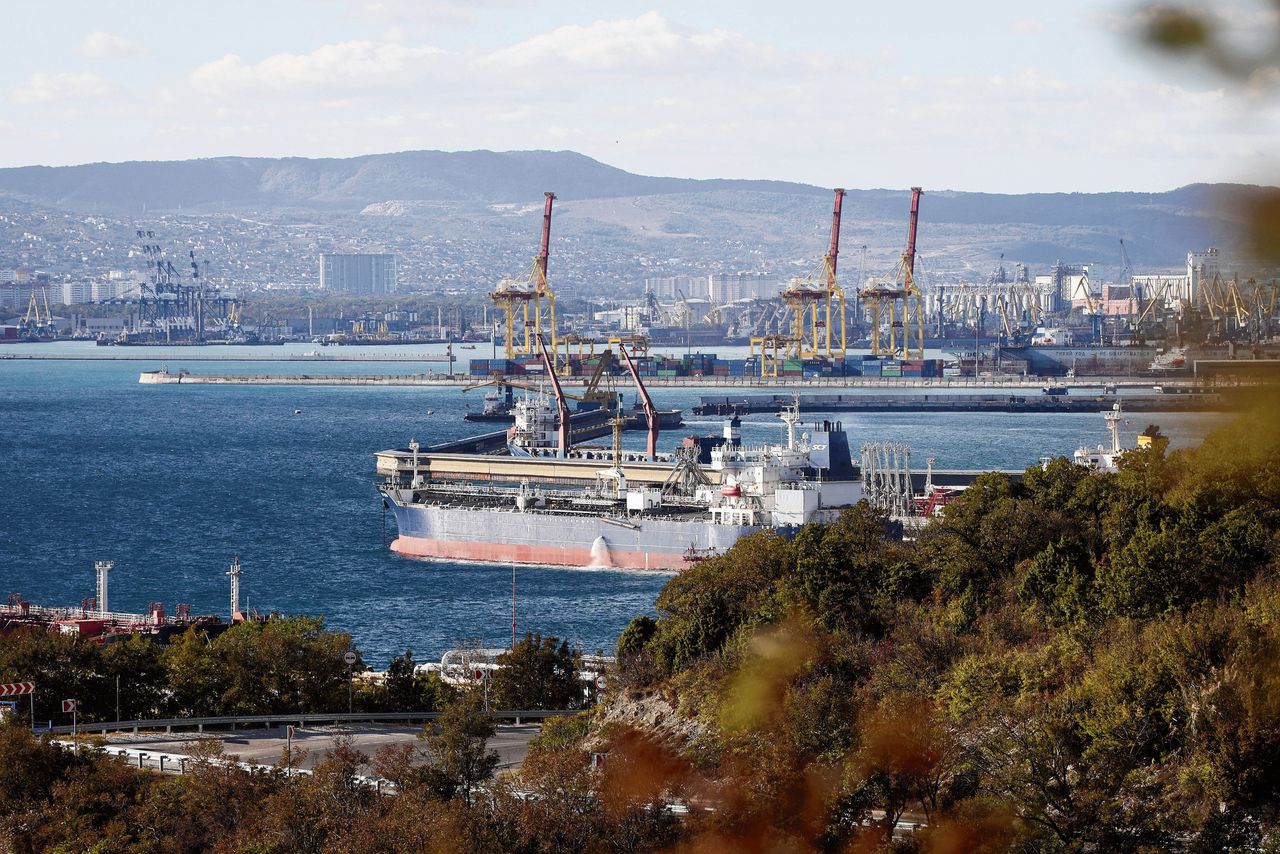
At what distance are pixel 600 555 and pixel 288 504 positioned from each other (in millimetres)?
9050

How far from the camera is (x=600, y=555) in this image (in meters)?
22.1

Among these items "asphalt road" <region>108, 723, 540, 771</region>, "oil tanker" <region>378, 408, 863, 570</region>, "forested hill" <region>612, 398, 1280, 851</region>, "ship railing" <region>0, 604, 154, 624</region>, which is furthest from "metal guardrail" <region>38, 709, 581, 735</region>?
"oil tanker" <region>378, 408, 863, 570</region>

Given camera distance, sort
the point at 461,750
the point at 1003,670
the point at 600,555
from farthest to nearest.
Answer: the point at 600,555
the point at 1003,670
the point at 461,750

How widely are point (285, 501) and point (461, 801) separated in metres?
23.2

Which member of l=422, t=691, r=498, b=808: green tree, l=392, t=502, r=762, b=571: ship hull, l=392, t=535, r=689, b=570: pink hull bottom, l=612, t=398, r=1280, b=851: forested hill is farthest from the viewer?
l=392, t=535, r=689, b=570: pink hull bottom

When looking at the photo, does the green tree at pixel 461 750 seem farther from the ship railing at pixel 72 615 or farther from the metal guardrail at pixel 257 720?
the ship railing at pixel 72 615

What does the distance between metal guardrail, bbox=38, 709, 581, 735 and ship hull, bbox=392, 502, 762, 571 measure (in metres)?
9.59

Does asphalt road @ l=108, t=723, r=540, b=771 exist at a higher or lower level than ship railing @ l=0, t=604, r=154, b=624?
higher

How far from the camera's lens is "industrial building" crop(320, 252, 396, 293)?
160 m

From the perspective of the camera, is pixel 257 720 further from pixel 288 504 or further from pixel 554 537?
pixel 288 504

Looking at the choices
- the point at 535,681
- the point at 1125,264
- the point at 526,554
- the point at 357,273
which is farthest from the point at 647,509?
the point at 357,273

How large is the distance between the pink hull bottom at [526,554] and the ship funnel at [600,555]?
0.5 inches

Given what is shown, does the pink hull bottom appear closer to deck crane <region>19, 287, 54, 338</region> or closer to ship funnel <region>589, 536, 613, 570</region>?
ship funnel <region>589, 536, 613, 570</region>

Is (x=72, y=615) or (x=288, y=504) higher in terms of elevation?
(x=72, y=615)
